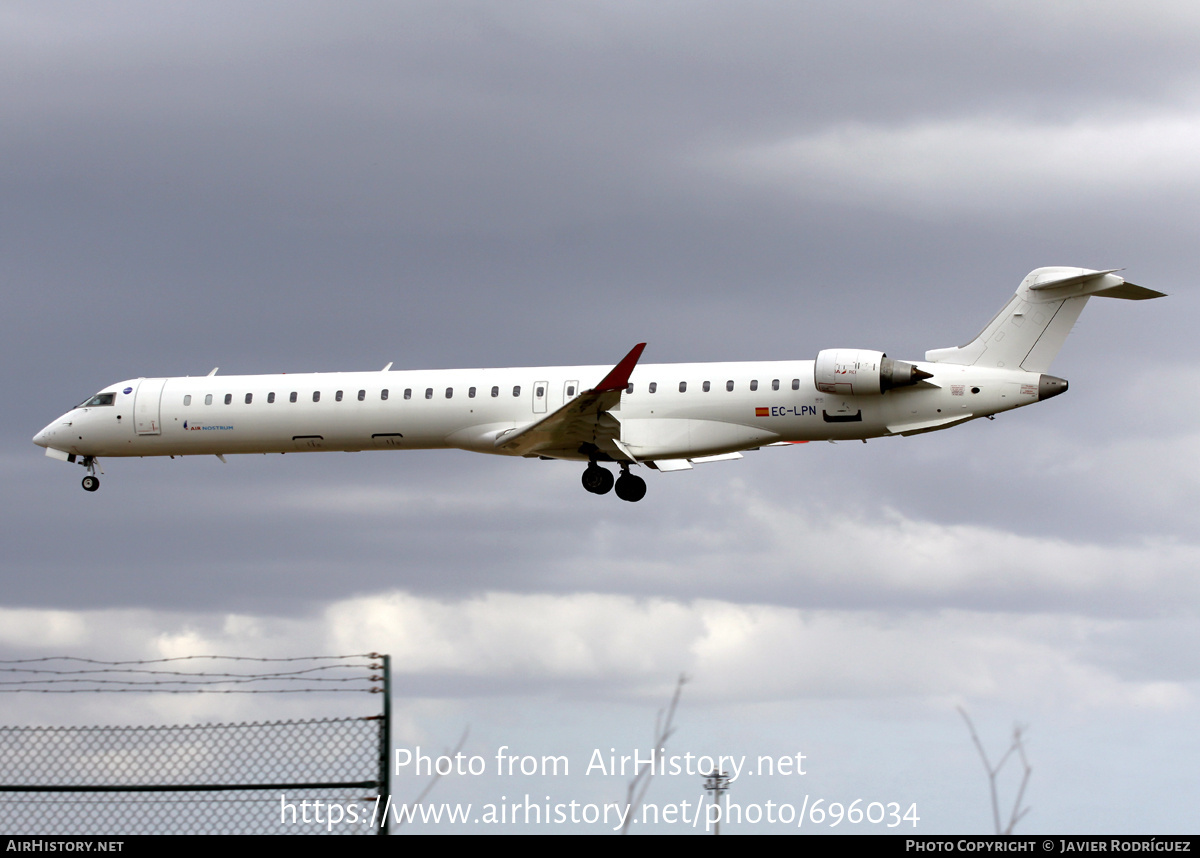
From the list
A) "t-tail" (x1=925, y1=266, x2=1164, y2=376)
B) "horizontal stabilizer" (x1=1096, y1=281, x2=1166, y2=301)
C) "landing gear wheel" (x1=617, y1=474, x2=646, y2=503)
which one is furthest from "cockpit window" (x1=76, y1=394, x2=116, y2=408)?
"horizontal stabilizer" (x1=1096, y1=281, x2=1166, y2=301)

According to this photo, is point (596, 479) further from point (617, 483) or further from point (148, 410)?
point (148, 410)

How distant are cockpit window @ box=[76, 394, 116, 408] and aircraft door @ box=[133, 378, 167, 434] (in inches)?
32.5

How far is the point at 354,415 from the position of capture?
3731 cm

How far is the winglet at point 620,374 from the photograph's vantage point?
105ft

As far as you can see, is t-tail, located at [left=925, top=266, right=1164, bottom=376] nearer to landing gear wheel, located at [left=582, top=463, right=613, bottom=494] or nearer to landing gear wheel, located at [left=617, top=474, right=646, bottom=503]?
landing gear wheel, located at [left=617, top=474, right=646, bottom=503]

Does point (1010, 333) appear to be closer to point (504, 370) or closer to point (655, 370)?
point (655, 370)

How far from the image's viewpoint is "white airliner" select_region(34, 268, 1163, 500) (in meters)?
34.1

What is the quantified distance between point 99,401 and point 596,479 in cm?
1480

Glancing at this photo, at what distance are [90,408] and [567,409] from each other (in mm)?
15167

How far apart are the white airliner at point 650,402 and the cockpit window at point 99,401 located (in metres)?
2.11

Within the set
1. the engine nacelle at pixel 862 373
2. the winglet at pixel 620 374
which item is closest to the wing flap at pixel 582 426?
the winglet at pixel 620 374

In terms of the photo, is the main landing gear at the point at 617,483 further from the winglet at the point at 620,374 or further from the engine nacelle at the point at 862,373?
the engine nacelle at the point at 862,373

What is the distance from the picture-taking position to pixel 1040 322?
3497cm
